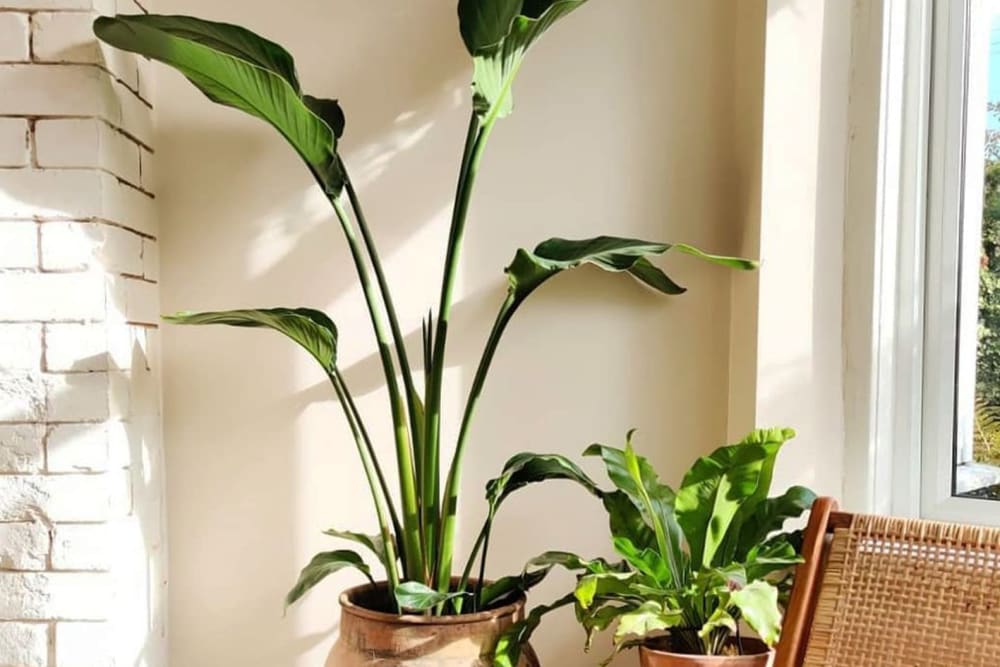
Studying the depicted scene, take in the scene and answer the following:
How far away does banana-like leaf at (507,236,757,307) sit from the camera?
1459 mm

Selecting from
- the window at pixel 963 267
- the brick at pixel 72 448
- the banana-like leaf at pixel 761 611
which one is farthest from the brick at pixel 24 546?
the window at pixel 963 267

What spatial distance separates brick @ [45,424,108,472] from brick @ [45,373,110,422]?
0.02 meters

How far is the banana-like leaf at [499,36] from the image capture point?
1.40 meters

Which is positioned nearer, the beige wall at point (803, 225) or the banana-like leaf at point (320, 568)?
the banana-like leaf at point (320, 568)

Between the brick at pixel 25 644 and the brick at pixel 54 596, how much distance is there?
17 mm

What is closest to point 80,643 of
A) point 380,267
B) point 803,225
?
point 380,267

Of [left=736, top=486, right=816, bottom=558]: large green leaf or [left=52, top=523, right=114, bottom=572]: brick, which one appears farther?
[left=52, top=523, right=114, bottom=572]: brick

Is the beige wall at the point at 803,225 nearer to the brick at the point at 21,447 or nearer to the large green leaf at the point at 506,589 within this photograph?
the large green leaf at the point at 506,589

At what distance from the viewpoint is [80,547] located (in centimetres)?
154

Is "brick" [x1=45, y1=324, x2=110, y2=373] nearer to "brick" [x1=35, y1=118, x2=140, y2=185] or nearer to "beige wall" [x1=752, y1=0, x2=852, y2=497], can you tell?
"brick" [x1=35, y1=118, x2=140, y2=185]

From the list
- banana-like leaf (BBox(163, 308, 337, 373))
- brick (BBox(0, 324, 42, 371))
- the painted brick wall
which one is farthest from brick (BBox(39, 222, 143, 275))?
banana-like leaf (BBox(163, 308, 337, 373))

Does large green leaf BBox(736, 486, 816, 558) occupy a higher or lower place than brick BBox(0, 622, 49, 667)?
higher

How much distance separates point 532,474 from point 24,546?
0.85 meters

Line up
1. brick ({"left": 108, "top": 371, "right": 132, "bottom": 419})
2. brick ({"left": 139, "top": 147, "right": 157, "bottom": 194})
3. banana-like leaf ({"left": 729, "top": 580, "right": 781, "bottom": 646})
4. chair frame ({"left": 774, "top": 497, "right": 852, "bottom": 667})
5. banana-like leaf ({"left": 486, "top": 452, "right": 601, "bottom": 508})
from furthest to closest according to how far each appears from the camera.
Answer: brick ({"left": 139, "top": 147, "right": 157, "bottom": 194}), brick ({"left": 108, "top": 371, "right": 132, "bottom": 419}), banana-like leaf ({"left": 486, "top": 452, "right": 601, "bottom": 508}), chair frame ({"left": 774, "top": 497, "right": 852, "bottom": 667}), banana-like leaf ({"left": 729, "top": 580, "right": 781, "bottom": 646})
